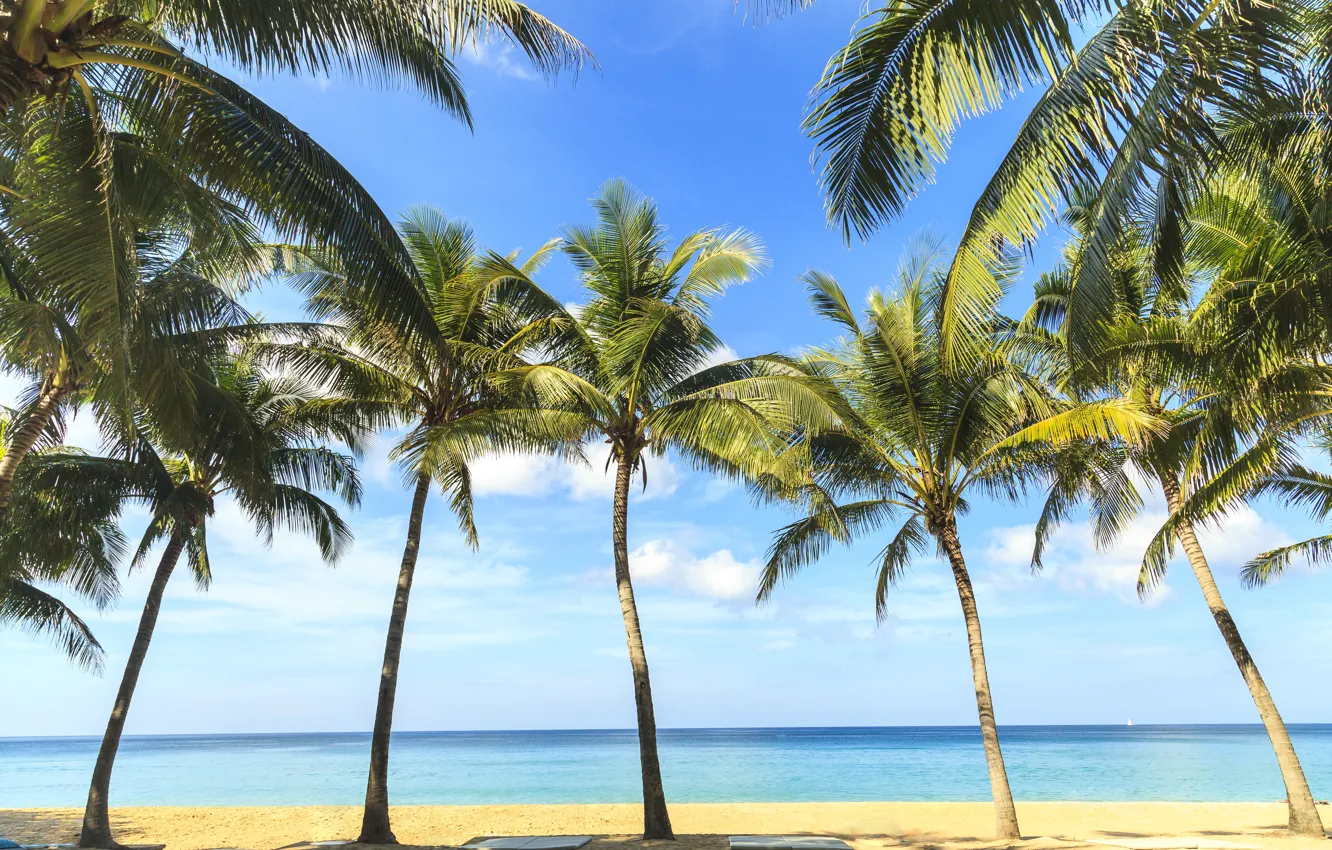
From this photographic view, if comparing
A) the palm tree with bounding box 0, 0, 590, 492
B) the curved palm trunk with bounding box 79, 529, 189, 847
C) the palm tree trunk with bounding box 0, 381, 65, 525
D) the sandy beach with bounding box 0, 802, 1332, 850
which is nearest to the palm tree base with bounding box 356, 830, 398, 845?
the sandy beach with bounding box 0, 802, 1332, 850

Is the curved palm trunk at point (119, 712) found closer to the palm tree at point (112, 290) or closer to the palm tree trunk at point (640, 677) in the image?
the palm tree at point (112, 290)

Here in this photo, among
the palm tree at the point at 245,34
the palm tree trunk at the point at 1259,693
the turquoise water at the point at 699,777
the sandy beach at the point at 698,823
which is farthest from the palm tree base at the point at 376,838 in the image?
the turquoise water at the point at 699,777

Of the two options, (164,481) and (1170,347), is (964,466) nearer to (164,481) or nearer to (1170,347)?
(1170,347)

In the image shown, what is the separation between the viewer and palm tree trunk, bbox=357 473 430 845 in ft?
33.8

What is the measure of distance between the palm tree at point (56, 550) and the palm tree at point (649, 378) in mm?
6287

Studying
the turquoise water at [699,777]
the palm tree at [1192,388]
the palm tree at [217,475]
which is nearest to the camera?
the palm tree at [1192,388]

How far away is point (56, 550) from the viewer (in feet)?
41.0

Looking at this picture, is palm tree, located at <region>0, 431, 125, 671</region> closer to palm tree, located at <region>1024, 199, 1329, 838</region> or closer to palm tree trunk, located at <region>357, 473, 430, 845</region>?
palm tree trunk, located at <region>357, 473, 430, 845</region>

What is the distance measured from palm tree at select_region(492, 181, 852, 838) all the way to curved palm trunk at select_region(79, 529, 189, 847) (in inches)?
247

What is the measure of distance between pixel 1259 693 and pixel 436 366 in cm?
1205

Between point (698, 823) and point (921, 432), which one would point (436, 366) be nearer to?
point (921, 432)

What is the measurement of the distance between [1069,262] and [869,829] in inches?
392

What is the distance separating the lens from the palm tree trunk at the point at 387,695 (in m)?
10.3

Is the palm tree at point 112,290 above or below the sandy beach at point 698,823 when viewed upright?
above
